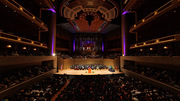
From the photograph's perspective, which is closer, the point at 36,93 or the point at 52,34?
the point at 36,93

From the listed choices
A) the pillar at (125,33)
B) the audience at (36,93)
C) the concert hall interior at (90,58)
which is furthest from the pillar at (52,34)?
the pillar at (125,33)

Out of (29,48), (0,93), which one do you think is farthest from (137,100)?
(29,48)

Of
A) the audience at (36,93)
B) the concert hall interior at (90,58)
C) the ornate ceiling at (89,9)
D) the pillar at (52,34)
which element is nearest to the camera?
the audience at (36,93)

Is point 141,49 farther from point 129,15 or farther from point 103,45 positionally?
point 103,45

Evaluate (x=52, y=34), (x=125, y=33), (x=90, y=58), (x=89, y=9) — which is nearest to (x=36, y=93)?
(x=52, y=34)

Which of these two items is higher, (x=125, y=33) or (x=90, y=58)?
(x=125, y=33)

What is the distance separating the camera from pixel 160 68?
33.4 ft

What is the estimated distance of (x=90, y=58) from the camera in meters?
20.3

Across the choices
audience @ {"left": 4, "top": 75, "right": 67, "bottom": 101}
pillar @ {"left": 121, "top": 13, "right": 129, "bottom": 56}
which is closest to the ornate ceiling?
pillar @ {"left": 121, "top": 13, "right": 129, "bottom": 56}

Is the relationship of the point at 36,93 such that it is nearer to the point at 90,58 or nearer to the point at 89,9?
the point at 89,9

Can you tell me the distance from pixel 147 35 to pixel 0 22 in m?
18.3

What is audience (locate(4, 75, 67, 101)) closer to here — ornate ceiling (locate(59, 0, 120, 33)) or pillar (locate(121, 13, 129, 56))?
ornate ceiling (locate(59, 0, 120, 33))

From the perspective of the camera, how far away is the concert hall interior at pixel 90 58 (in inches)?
258

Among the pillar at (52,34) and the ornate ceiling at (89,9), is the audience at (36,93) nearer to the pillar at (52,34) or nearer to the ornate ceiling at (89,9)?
the pillar at (52,34)
